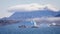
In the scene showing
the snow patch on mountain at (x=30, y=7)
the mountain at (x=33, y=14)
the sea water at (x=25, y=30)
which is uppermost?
the snow patch on mountain at (x=30, y=7)

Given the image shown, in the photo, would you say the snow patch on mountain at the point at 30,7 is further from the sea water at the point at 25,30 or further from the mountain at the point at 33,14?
the sea water at the point at 25,30

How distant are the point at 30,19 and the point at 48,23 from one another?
234 mm

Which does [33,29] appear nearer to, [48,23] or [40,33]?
[40,33]

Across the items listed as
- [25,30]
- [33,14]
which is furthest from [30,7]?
[25,30]

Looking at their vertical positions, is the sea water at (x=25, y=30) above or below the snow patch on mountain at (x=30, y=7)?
below

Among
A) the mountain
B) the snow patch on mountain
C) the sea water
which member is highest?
the snow patch on mountain

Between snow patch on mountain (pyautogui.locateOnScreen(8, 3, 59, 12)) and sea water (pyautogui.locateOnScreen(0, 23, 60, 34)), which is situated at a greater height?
snow patch on mountain (pyautogui.locateOnScreen(8, 3, 59, 12))

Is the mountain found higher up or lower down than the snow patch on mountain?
lower down

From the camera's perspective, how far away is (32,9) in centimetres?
141

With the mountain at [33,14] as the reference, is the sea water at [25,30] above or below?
below

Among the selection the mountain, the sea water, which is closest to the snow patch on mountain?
the mountain

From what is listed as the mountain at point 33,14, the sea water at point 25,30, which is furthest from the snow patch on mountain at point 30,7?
the sea water at point 25,30

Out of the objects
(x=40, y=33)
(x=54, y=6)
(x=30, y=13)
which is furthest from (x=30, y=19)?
(x=54, y=6)

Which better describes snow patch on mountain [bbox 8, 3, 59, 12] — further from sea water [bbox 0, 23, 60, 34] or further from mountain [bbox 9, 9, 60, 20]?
sea water [bbox 0, 23, 60, 34]
